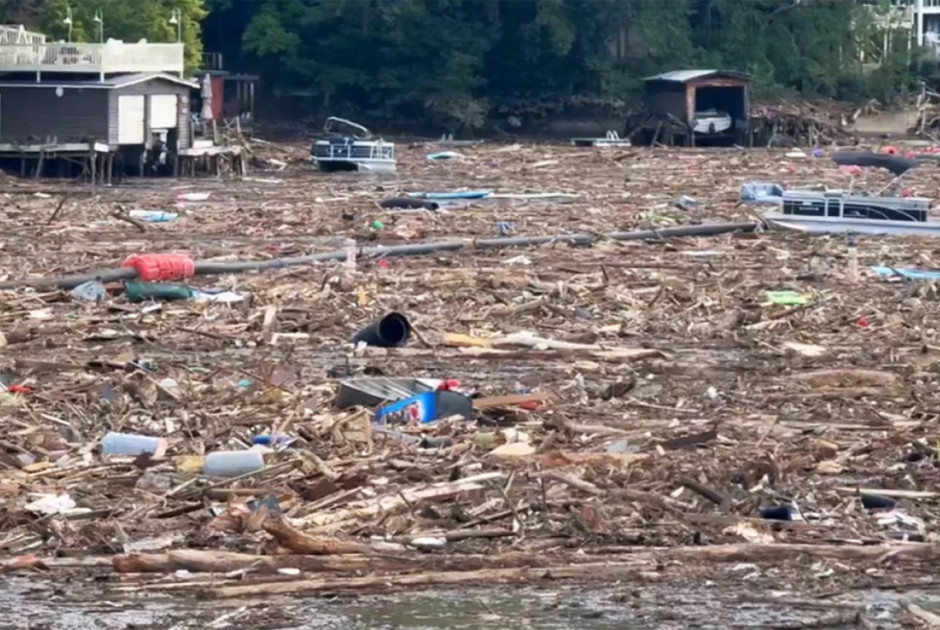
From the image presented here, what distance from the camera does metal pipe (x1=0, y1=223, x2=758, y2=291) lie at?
23.5 meters

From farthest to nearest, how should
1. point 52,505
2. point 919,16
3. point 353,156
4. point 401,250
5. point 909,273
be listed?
1. point 919,16
2. point 353,156
3. point 401,250
4. point 909,273
5. point 52,505

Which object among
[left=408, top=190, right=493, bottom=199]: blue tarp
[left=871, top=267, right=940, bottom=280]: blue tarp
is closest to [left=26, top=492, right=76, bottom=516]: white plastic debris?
[left=871, top=267, right=940, bottom=280]: blue tarp

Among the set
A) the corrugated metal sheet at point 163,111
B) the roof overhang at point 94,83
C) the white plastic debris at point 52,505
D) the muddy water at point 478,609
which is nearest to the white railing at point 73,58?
the roof overhang at point 94,83

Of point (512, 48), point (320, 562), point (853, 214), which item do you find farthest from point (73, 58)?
point (320, 562)

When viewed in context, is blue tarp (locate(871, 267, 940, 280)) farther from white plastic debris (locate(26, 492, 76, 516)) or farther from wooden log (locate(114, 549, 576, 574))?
white plastic debris (locate(26, 492, 76, 516))

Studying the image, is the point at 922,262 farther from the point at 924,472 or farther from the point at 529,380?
the point at 924,472

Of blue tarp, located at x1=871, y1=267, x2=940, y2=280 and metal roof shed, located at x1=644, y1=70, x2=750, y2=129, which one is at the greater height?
metal roof shed, located at x1=644, y1=70, x2=750, y2=129

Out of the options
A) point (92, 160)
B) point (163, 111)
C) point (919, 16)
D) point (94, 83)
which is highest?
point (919, 16)

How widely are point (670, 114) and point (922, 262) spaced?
49175mm

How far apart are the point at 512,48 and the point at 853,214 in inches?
1984

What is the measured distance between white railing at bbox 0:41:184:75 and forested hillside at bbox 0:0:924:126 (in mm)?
24740

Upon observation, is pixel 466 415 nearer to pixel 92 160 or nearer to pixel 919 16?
pixel 92 160

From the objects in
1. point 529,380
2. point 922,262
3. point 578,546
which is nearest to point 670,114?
point 922,262

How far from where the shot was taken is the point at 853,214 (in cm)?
3338
